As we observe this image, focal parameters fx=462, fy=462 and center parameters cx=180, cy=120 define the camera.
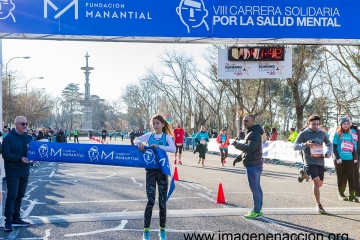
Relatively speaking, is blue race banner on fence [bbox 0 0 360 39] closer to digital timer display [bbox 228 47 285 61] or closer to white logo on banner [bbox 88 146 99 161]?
digital timer display [bbox 228 47 285 61]

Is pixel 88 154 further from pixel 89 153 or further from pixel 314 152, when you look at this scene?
pixel 314 152

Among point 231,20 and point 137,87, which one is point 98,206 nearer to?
point 231,20

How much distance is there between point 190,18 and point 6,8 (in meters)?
3.85

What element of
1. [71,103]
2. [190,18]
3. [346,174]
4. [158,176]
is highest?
[71,103]

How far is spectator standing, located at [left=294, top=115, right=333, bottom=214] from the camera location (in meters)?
9.01

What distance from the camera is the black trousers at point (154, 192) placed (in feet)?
22.6

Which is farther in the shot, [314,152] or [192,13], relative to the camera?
[192,13]

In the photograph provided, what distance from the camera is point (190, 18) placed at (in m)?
10.1

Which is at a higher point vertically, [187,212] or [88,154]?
[88,154]

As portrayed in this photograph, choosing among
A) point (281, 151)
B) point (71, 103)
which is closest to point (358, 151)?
point (281, 151)

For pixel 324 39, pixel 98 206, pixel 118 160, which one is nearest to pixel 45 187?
Answer: pixel 98 206

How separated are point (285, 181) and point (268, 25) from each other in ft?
22.1

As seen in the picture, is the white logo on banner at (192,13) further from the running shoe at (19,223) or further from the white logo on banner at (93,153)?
the running shoe at (19,223)

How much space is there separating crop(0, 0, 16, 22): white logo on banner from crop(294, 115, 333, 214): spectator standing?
6444 mm
